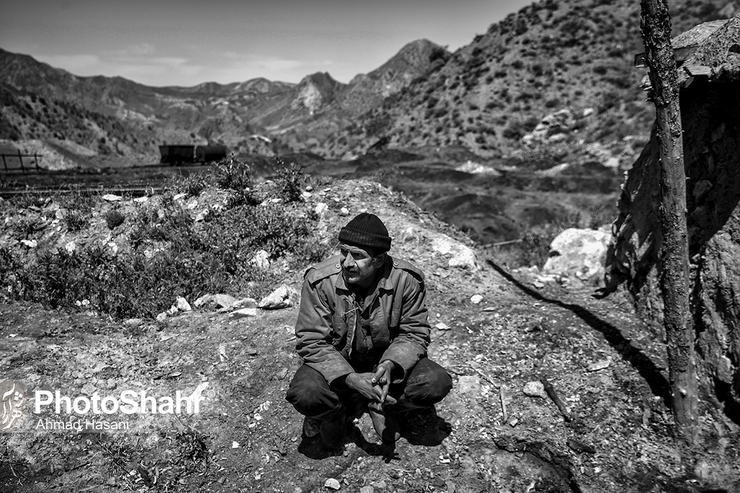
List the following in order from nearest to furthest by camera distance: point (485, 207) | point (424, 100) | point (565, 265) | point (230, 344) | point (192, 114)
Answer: point (230, 344) < point (565, 265) < point (485, 207) < point (424, 100) < point (192, 114)

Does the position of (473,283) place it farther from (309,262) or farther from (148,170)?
(148,170)

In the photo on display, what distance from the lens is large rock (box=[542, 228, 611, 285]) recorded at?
21.4 ft

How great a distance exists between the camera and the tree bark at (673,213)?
3.01 meters

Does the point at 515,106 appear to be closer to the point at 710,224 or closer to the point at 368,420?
the point at 710,224

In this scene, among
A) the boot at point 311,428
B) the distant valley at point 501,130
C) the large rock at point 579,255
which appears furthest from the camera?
the distant valley at point 501,130

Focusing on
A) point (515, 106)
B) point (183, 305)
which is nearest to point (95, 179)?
point (183, 305)

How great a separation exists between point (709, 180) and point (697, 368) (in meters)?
1.71

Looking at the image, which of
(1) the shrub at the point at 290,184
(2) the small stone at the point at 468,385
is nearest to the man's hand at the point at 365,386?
(2) the small stone at the point at 468,385

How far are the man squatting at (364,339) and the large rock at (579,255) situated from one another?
4.22 meters

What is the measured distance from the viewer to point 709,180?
→ 160 inches

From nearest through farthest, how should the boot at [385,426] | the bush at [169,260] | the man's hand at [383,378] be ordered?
the man's hand at [383,378] < the boot at [385,426] < the bush at [169,260]

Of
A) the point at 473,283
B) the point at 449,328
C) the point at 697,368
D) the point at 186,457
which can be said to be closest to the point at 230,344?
the point at 186,457

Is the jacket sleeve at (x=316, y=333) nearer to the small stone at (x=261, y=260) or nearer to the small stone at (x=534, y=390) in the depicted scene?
the small stone at (x=534, y=390)

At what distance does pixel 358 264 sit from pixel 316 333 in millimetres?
543
